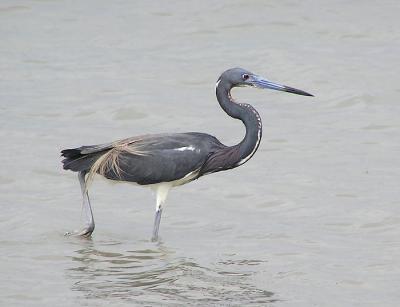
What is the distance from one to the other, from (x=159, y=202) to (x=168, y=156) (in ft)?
1.43

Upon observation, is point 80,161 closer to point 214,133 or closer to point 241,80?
point 241,80

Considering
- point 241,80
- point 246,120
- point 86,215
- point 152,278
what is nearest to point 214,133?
point 241,80

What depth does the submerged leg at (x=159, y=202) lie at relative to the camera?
33.3 feet

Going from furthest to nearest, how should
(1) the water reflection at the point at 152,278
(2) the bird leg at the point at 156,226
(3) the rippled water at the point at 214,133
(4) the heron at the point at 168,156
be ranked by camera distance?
1. (4) the heron at the point at 168,156
2. (2) the bird leg at the point at 156,226
3. (3) the rippled water at the point at 214,133
4. (1) the water reflection at the point at 152,278

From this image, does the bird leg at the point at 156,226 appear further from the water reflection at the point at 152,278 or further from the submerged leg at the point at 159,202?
the water reflection at the point at 152,278

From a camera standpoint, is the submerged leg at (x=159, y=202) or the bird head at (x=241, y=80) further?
the bird head at (x=241, y=80)

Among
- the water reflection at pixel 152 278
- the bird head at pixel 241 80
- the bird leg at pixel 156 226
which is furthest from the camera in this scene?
the bird head at pixel 241 80

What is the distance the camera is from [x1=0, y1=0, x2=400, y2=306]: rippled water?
8828 millimetres

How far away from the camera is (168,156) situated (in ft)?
33.8

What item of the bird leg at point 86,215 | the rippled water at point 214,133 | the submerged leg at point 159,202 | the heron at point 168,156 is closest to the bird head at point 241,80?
the heron at point 168,156

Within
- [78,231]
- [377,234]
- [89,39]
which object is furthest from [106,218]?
[89,39]

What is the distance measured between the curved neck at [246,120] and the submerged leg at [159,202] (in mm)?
675

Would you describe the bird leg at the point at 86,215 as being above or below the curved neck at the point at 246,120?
below

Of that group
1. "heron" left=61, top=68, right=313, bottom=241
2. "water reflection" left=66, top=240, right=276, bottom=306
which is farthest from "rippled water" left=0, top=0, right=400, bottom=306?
"heron" left=61, top=68, right=313, bottom=241
